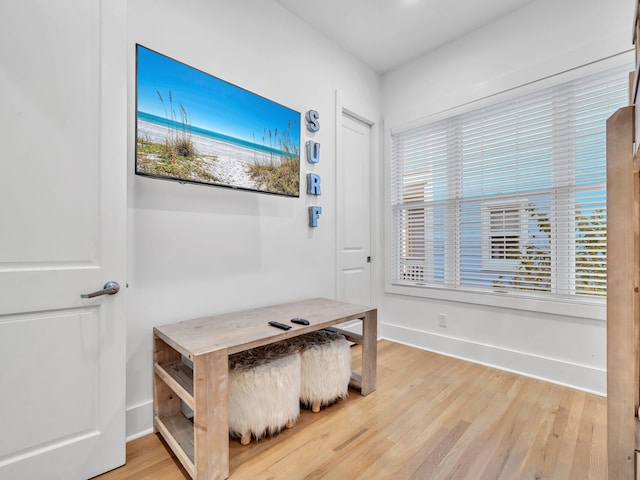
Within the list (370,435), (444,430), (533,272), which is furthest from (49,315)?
(533,272)

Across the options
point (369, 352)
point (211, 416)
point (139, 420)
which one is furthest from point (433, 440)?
point (139, 420)

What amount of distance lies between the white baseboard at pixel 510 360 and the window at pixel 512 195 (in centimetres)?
50

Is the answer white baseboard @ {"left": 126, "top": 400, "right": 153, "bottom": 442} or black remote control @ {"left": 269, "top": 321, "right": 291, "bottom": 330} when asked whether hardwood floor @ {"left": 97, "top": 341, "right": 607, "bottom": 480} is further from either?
black remote control @ {"left": 269, "top": 321, "right": 291, "bottom": 330}

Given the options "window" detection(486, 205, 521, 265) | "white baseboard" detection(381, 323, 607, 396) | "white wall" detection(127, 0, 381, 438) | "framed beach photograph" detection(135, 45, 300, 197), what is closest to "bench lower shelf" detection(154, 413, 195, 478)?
"white wall" detection(127, 0, 381, 438)

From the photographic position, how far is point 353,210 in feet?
10.3

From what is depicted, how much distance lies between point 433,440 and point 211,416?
1176mm

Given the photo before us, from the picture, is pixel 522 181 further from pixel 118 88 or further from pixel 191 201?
pixel 118 88

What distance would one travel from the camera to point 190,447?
1480 millimetres

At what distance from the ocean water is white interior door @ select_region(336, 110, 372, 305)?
0.96 meters

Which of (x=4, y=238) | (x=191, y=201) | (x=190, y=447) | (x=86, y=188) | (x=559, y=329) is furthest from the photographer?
(x=559, y=329)

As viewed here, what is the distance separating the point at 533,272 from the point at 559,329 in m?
0.45

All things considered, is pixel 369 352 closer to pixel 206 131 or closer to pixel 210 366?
pixel 210 366

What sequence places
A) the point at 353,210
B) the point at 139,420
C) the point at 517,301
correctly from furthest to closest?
the point at 353,210 → the point at 517,301 → the point at 139,420

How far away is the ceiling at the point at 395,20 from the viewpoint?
8.03ft
